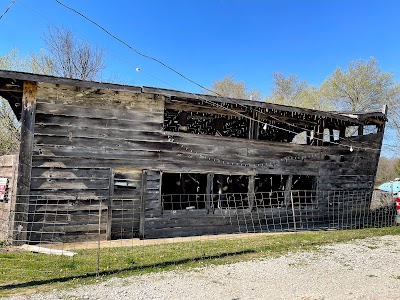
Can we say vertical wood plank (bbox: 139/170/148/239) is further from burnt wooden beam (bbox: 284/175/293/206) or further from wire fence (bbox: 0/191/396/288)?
burnt wooden beam (bbox: 284/175/293/206)

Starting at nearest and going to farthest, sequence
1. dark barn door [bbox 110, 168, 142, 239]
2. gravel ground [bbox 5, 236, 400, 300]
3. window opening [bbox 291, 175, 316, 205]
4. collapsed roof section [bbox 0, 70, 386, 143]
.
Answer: gravel ground [bbox 5, 236, 400, 300]
collapsed roof section [bbox 0, 70, 386, 143]
dark barn door [bbox 110, 168, 142, 239]
window opening [bbox 291, 175, 316, 205]

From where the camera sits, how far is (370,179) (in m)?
15.7

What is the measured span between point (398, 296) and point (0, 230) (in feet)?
32.3

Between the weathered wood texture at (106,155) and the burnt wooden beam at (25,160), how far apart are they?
15cm

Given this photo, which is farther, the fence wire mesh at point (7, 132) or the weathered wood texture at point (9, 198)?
the fence wire mesh at point (7, 132)

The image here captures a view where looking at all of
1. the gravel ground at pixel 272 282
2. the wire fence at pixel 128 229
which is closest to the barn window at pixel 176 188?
the wire fence at pixel 128 229

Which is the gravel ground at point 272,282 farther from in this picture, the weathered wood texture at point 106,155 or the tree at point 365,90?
the tree at point 365,90

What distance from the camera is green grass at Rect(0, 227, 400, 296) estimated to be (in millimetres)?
5564

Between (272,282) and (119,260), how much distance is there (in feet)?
10.8

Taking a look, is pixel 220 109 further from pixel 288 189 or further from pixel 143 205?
pixel 143 205

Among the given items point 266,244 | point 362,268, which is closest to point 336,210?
point 266,244

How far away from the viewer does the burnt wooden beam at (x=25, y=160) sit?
8.95 m

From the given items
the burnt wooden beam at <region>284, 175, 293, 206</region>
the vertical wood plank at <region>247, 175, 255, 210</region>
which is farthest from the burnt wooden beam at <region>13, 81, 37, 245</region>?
the burnt wooden beam at <region>284, 175, 293, 206</region>

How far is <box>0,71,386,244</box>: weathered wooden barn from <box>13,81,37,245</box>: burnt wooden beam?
0.08ft
